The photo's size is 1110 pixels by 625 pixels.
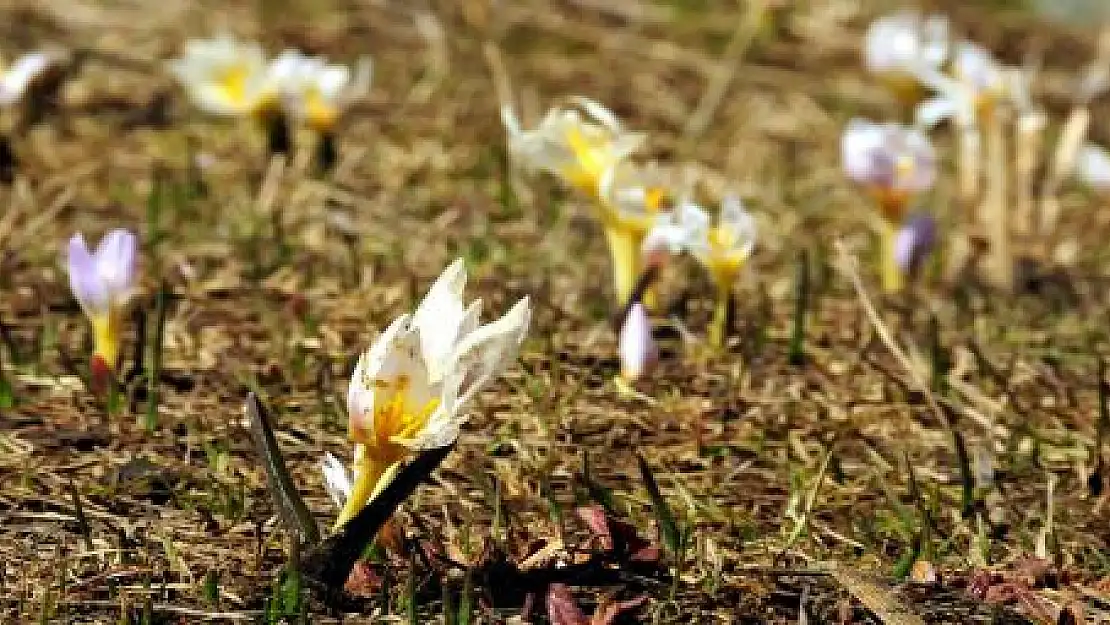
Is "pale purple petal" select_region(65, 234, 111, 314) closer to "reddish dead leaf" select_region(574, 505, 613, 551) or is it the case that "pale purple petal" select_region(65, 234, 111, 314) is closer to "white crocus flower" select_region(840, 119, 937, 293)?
"reddish dead leaf" select_region(574, 505, 613, 551)

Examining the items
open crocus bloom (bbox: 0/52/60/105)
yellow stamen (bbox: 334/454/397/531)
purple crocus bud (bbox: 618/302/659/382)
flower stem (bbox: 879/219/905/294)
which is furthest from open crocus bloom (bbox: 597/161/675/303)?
open crocus bloom (bbox: 0/52/60/105)

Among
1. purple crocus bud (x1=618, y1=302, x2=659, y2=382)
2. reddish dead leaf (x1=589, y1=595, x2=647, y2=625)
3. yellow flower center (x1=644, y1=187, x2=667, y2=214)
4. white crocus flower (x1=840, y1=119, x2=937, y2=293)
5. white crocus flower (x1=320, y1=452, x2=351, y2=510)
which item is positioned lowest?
reddish dead leaf (x1=589, y1=595, x2=647, y2=625)

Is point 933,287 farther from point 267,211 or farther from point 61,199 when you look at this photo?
point 61,199

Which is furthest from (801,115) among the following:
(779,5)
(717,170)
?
(717,170)

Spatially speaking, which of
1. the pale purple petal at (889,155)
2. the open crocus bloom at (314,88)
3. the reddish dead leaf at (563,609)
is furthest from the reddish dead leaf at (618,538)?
the open crocus bloom at (314,88)

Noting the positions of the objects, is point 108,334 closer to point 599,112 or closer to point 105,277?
point 105,277

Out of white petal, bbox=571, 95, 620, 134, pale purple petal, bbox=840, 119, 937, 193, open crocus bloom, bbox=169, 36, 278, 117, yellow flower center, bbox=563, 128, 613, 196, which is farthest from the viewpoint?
open crocus bloom, bbox=169, 36, 278, 117
